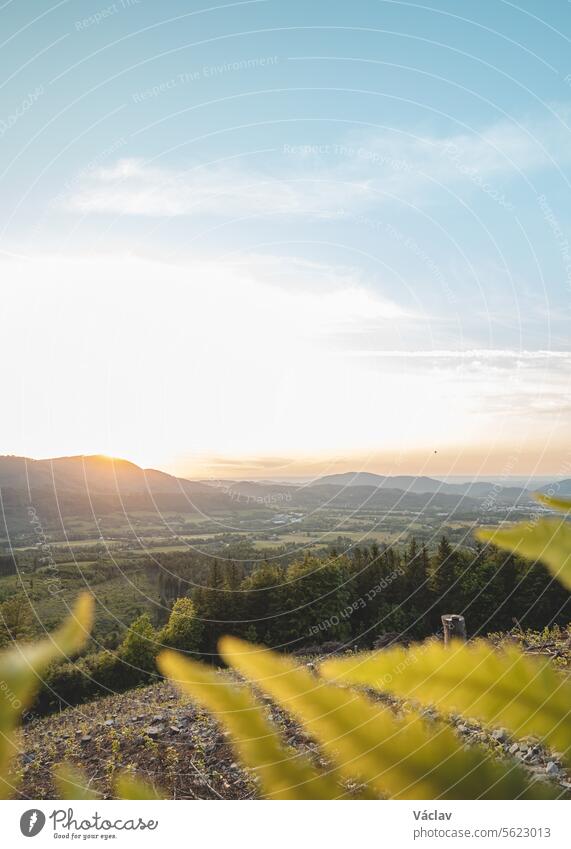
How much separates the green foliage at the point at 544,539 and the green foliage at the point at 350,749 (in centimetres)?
18

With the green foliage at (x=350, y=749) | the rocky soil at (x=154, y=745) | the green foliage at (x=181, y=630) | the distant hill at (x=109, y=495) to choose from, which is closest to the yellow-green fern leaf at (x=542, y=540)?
the green foliage at (x=350, y=749)

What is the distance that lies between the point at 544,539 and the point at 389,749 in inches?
9.5

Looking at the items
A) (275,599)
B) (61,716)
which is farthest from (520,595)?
(61,716)

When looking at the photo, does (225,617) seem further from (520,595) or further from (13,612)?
(13,612)

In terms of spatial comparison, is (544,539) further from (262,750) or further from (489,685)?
(262,750)

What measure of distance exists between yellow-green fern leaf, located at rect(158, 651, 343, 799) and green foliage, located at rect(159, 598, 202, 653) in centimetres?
1655

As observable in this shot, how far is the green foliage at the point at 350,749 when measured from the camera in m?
0.52

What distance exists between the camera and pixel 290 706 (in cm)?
52

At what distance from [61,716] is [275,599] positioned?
12.8 meters
